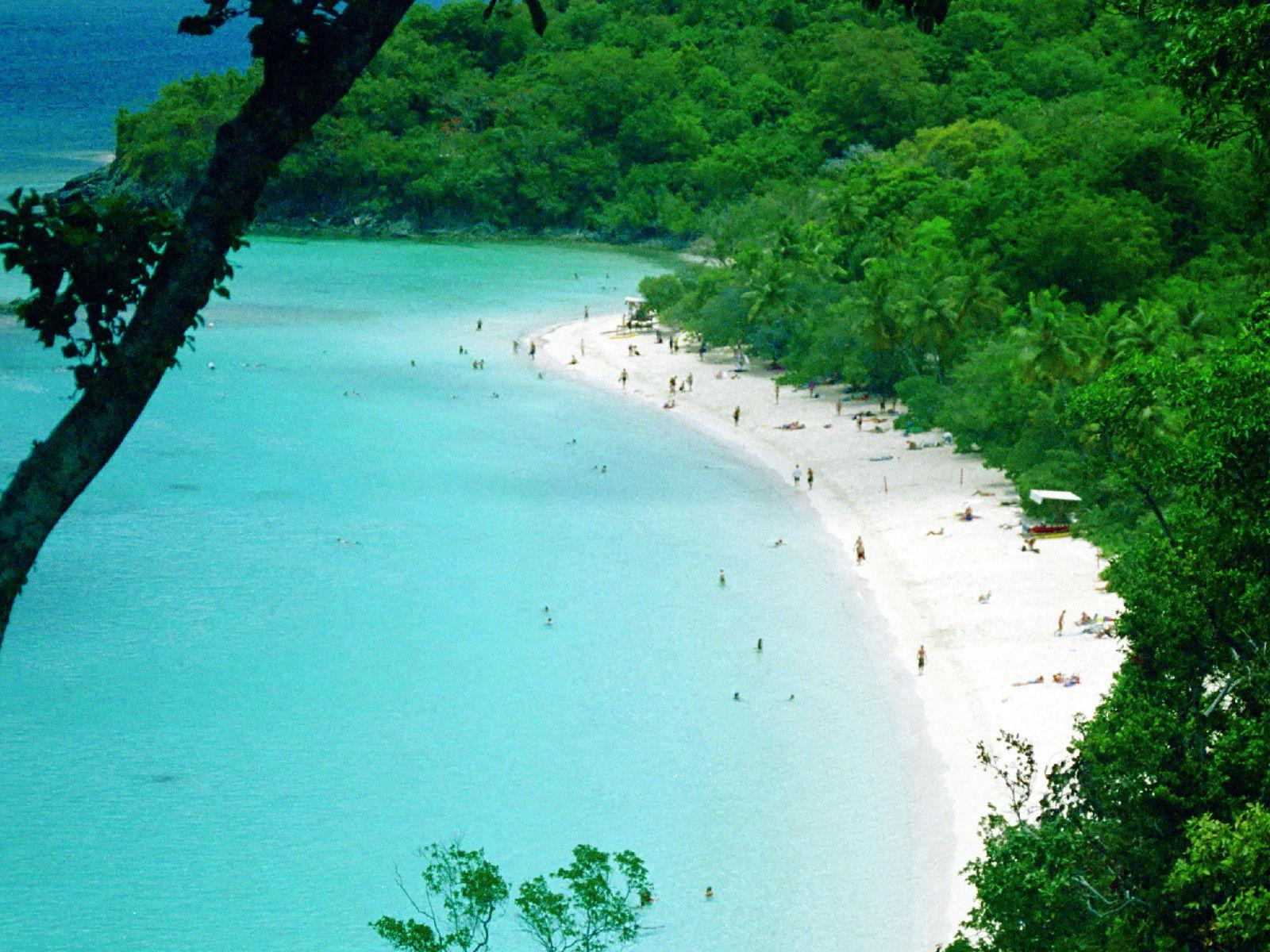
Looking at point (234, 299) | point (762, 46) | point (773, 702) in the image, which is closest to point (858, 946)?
point (773, 702)

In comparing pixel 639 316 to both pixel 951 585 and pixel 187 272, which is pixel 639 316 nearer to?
pixel 951 585

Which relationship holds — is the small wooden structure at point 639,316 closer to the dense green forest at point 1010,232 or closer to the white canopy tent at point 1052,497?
the dense green forest at point 1010,232

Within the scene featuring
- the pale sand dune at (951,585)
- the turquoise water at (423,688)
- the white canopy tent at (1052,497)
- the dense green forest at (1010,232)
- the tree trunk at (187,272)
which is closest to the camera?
the tree trunk at (187,272)

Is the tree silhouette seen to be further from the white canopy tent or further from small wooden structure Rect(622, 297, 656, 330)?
small wooden structure Rect(622, 297, 656, 330)

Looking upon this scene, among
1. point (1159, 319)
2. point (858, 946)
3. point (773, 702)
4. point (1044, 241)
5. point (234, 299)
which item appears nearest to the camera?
point (858, 946)

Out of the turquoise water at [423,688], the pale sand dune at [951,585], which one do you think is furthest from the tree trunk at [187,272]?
the pale sand dune at [951,585]

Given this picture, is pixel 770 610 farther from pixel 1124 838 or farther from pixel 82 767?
pixel 1124 838

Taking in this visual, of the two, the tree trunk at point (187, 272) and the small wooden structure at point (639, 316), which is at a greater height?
the tree trunk at point (187, 272)
